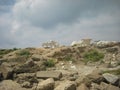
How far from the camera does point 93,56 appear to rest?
1166 inches

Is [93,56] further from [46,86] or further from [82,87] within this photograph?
[46,86]

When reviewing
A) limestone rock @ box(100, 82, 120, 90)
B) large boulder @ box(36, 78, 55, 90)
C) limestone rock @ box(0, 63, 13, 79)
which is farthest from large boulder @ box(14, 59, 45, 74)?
limestone rock @ box(100, 82, 120, 90)

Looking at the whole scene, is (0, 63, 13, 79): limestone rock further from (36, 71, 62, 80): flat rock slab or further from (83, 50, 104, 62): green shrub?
(83, 50, 104, 62): green shrub

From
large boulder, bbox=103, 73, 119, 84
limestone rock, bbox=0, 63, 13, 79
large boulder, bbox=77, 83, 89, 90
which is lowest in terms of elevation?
large boulder, bbox=77, 83, 89, 90

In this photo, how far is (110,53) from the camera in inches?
1224

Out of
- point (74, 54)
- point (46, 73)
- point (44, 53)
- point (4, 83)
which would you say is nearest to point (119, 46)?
point (74, 54)

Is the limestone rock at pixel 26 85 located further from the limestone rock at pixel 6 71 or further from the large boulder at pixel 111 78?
the large boulder at pixel 111 78

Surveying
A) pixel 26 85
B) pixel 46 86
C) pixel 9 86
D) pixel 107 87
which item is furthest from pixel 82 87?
pixel 9 86

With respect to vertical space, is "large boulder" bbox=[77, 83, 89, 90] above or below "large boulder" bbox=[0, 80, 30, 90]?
below

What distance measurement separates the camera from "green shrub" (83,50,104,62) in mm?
28719

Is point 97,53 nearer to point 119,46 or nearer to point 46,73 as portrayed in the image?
point 119,46

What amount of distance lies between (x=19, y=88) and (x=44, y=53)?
16936mm

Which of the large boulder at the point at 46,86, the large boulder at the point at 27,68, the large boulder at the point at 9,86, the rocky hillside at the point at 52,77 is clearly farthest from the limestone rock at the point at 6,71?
the large boulder at the point at 46,86

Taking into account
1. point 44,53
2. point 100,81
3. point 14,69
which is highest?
point 44,53
